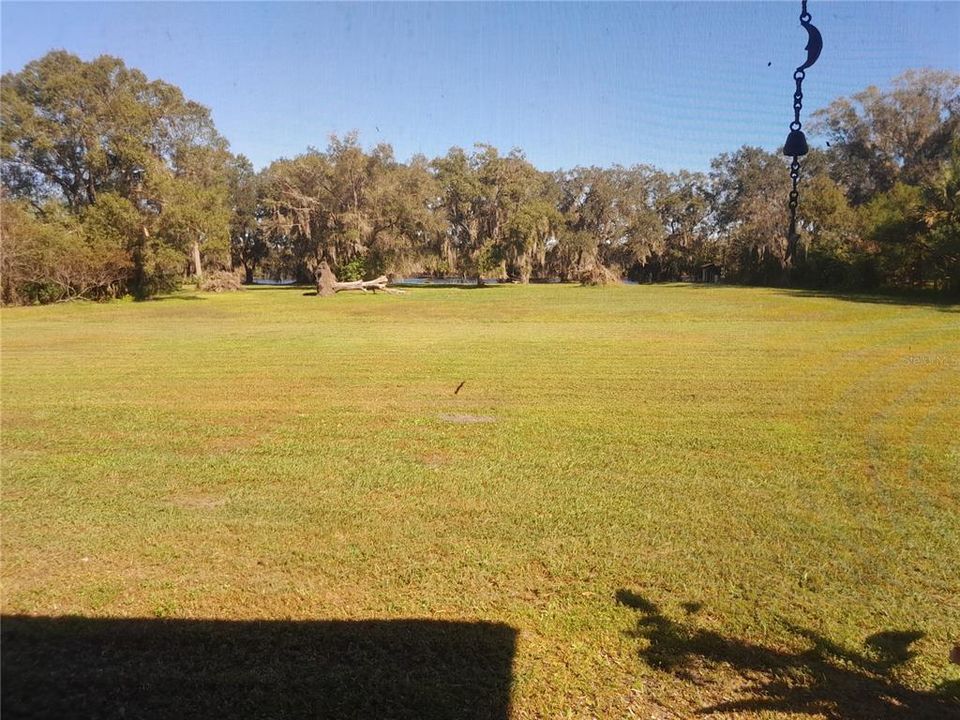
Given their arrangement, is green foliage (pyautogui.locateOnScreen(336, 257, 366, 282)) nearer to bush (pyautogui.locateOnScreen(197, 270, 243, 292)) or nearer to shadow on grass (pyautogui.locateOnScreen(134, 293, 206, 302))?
bush (pyautogui.locateOnScreen(197, 270, 243, 292))

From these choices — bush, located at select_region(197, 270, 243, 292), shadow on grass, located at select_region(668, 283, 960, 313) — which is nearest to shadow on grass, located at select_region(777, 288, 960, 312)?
shadow on grass, located at select_region(668, 283, 960, 313)

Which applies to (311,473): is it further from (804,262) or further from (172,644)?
(804,262)

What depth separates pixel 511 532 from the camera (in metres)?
4.08

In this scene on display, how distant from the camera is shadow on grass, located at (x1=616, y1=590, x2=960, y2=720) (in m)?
2.55

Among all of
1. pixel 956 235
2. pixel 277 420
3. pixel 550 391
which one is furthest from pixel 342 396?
pixel 956 235

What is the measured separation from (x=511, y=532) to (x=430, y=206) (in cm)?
3745

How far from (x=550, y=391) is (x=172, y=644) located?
20.5 feet

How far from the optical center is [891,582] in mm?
3486

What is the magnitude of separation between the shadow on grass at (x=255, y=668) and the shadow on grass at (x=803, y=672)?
79 cm

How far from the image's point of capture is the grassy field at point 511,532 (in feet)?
8.88

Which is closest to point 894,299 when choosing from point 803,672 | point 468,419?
point 468,419

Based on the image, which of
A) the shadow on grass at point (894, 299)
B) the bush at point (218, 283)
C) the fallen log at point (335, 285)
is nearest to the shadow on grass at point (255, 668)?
the shadow on grass at point (894, 299)

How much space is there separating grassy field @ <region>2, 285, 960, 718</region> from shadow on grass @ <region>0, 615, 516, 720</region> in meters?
0.02

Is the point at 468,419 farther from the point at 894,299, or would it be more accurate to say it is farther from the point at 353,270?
the point at 353,270
